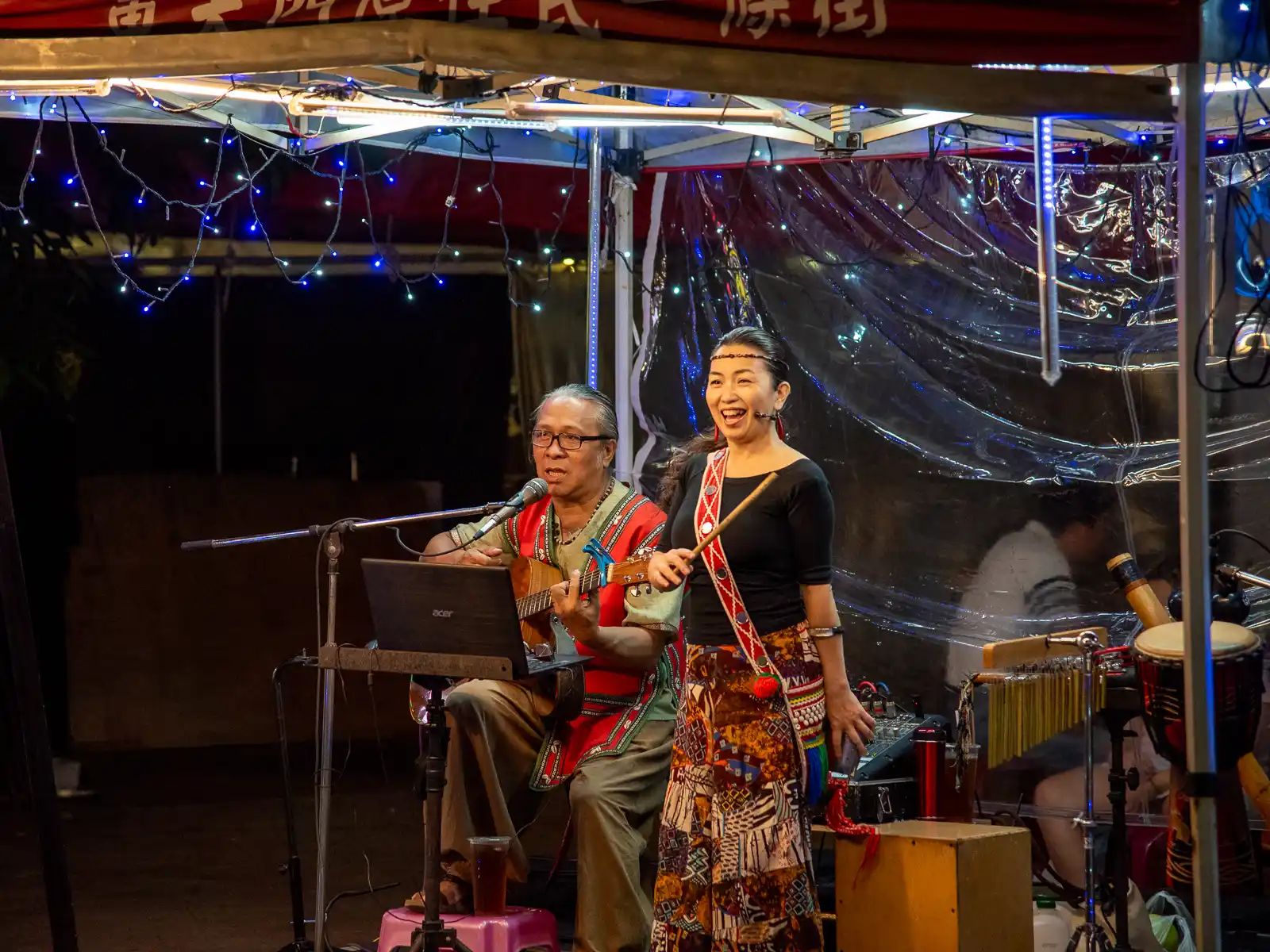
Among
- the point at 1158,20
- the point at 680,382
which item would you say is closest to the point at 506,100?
the point at 680,382

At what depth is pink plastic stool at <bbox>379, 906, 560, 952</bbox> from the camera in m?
4.38

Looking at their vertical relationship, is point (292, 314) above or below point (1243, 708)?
above

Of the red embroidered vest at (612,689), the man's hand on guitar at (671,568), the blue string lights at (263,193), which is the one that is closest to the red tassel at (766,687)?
the man's hand on guitar at (671,568)

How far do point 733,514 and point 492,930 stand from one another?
1600 mm

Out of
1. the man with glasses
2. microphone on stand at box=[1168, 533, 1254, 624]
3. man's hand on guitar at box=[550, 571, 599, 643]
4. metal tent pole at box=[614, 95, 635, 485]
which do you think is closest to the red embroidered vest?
the man with glasses

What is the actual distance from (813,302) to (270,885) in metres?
3.41

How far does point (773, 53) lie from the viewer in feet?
9.86

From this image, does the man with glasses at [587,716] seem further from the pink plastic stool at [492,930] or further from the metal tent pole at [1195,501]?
the metal tent pole at [1195,501]

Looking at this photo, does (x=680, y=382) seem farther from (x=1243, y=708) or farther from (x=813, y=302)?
(x=1243, y=708)

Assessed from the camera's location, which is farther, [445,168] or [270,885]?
[445,168]

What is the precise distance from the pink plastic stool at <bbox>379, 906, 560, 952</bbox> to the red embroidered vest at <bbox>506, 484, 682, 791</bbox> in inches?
18.6

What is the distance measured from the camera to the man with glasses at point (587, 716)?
439cm

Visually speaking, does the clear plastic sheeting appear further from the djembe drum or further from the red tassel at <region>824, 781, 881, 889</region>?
the red tassel at <region>824, 781, 881, 889</region>

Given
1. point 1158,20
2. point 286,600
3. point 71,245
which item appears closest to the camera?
point 1158,20
